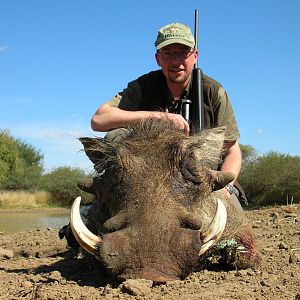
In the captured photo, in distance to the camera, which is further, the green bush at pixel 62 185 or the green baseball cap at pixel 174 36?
the green bush at pixel 62 185

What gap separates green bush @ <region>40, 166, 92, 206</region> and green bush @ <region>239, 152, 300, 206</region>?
8727 mm

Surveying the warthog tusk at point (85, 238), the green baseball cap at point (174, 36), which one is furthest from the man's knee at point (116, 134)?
the warthog tusk at point (85, 238)


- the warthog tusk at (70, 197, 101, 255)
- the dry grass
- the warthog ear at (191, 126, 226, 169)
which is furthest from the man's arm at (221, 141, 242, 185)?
the dry grass

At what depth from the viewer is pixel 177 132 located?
3.90 metres

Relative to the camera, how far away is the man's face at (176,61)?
487 centimetres

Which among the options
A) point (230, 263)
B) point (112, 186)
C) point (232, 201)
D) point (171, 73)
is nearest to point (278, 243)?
point (232, 201)

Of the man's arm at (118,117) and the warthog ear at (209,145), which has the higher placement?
the man's arm at (118,117)

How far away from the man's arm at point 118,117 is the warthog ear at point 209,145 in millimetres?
169

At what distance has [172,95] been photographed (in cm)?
512

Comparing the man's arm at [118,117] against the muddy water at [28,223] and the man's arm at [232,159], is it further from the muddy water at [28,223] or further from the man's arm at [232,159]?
the muddy water at [28,223]

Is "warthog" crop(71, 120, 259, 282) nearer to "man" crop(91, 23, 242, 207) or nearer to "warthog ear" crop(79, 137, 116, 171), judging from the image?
"warthog ear" crop(79, 137, 116, 171)

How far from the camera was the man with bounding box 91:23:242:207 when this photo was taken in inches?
189

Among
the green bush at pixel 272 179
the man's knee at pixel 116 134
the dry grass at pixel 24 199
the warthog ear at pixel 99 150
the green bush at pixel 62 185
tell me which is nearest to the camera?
the warthog ear at pixel 99 150

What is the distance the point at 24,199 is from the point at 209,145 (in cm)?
2640
